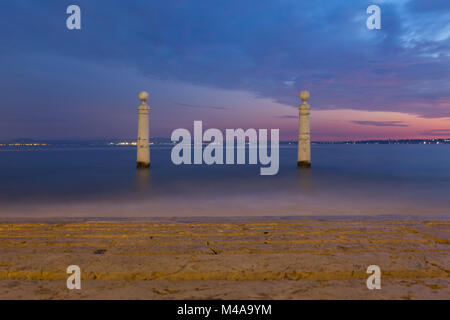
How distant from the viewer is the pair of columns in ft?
54.3

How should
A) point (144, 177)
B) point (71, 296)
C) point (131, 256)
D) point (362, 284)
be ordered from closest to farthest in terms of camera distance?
point (71, 296)
point (362, 284)
point (131, 256)
point (144, 177)

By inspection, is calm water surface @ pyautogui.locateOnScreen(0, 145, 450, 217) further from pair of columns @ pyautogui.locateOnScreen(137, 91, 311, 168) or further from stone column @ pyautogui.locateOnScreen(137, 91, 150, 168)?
pair of columns @ pyautogui.locateOnScreen(137, 91, 311, 168)

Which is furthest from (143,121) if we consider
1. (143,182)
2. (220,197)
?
(220,197)

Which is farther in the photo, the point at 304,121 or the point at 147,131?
the point at 304,121

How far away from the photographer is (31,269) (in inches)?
102

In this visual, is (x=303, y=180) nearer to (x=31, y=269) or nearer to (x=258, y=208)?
(x=258, y=208)

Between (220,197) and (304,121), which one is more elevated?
(304,121)

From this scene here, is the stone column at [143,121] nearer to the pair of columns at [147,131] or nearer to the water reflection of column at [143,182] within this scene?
the pair of columns at [147,131]

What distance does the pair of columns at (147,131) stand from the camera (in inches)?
652

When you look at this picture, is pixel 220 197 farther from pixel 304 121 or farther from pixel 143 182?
pixel 304 121

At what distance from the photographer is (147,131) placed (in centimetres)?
1688

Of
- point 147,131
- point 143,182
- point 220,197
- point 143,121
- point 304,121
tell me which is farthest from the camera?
point 304,121
